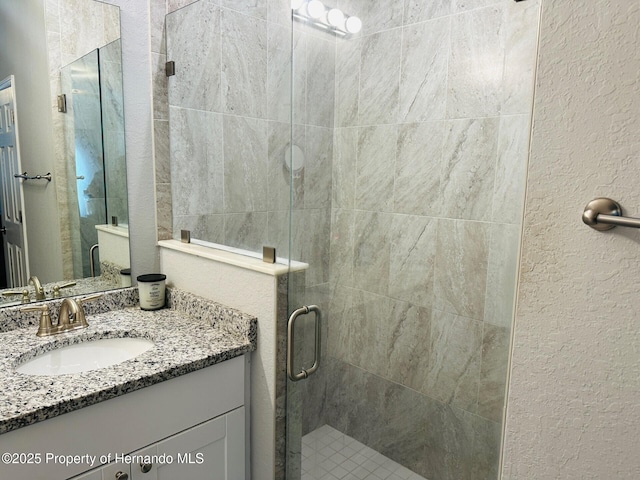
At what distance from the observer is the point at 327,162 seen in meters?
1.62

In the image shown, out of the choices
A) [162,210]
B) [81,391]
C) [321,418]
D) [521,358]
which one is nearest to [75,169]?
[162,210]

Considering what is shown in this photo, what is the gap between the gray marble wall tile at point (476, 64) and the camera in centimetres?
153

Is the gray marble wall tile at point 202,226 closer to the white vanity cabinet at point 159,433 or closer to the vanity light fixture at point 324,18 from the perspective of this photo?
the white vanity cabinet at point 159,433

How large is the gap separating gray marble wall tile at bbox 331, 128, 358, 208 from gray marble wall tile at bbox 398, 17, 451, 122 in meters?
0.25

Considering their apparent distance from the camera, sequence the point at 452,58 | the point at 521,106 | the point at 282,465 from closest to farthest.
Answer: the point at 521,106 → the point at 282,465 → the point at 452,58

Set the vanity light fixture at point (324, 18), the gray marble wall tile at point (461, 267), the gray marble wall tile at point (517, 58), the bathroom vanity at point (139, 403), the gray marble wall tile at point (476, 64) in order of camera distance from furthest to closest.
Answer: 1. the gray marble wall tile at point (461, 267)
2. the gray marble wall tile at point (476, 64)
3. the vanity light fixture at point (324, 18)
4. the gray marble wall tile at point (517, 58)
5. the bathroom vanity at point (139, 403)

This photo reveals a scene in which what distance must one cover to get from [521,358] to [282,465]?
3.49 ft

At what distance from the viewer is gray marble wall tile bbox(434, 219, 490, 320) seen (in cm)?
163

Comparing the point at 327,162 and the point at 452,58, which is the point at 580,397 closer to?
the point at 327,162

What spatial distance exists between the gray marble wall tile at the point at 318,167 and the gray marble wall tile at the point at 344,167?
32 millimetres

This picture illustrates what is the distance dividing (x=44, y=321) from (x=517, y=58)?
5.99ft

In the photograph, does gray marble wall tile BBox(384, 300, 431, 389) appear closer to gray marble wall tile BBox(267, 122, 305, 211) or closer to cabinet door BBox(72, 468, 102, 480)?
gray marble wall tile BBox(267, 122, 305, 211)

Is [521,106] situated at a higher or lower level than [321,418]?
higher

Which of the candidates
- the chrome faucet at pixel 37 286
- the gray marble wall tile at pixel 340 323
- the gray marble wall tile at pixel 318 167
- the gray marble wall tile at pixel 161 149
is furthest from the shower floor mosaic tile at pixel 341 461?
the gray marble wall tile at pixel 161 149
